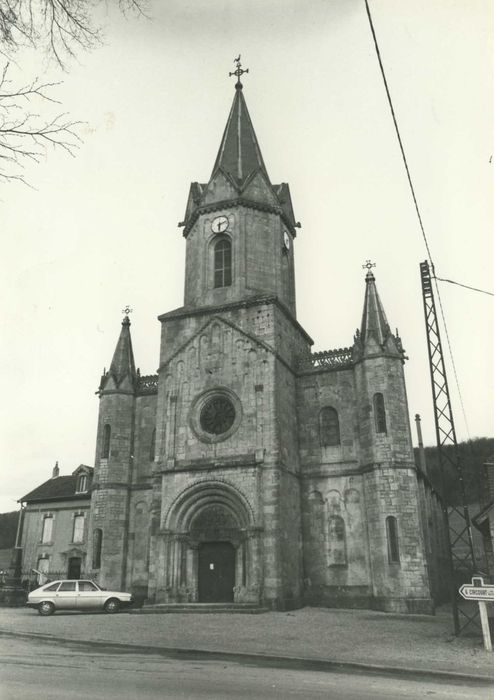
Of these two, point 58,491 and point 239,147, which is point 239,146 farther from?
point 58,491

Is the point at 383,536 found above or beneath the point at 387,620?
above

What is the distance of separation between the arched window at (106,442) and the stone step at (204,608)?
8.62 m

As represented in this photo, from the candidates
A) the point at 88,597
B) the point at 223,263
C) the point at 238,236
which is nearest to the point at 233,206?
the point at 238,236

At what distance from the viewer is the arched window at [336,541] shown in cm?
2584

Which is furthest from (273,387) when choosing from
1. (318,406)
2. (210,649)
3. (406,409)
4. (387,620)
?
(210,649)

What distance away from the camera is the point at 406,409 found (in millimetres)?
26828

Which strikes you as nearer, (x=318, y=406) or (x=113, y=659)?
(x=113, y=659)

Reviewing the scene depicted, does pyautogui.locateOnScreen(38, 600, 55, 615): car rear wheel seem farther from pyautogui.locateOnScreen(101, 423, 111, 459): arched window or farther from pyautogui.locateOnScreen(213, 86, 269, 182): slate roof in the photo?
pyautogui.locateOnScreen(213, 86, 269, 182): slate roof

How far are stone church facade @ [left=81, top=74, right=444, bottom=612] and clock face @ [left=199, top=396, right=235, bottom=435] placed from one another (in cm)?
7

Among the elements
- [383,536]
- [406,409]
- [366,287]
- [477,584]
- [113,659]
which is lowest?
[113,659]

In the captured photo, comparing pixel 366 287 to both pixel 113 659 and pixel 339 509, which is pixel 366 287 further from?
pixel 113 659

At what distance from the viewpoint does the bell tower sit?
3011cm

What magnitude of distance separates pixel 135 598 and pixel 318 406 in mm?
12372

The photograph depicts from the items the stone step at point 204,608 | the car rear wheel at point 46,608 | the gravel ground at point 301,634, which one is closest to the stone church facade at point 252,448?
the stone step at point 204,608
